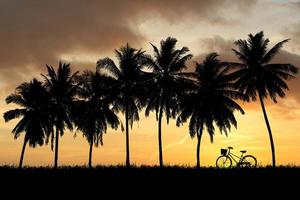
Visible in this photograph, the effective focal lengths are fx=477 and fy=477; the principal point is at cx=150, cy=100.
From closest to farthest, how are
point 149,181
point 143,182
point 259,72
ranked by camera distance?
point 143,182, point 149,181, point 259,72

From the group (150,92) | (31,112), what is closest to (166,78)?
(150,92)

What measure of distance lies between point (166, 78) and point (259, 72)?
9.08 meters

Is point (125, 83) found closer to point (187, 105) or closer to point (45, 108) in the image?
point (187, 105)

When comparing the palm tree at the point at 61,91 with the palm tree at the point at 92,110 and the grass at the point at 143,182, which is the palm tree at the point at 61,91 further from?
the grass at the point at 143,182

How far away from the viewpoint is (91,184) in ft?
57.6

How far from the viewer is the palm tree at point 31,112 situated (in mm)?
56188

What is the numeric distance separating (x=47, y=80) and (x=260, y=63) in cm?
2481

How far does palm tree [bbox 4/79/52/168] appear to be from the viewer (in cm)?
5619

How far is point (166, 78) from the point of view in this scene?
155ft

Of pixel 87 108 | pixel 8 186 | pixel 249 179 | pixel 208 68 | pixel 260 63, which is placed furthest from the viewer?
pixel 87 108

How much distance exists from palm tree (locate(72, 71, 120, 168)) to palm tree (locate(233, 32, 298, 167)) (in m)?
15.6

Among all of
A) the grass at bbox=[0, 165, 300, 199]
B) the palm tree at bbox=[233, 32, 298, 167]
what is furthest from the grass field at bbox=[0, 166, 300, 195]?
the palm tree at bbox=[233, 32, 298, 167]

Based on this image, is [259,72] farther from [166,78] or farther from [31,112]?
[31,112]

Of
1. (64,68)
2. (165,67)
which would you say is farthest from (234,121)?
(64,68)
